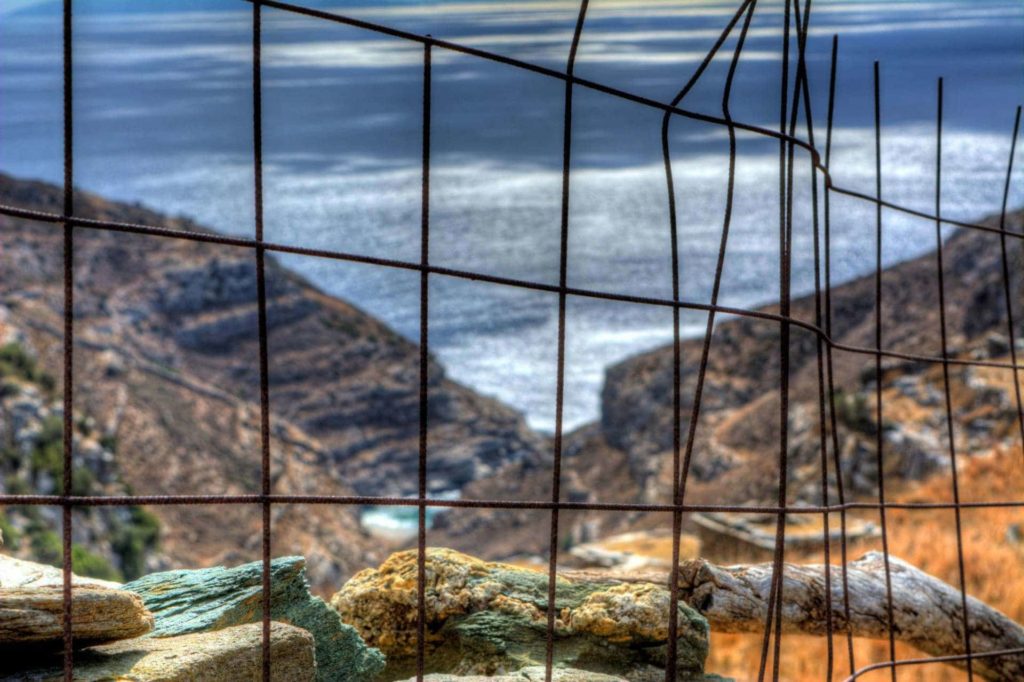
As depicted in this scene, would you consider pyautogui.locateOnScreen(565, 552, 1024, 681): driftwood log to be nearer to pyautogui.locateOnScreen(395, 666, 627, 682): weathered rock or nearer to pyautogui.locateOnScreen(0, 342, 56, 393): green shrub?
pyautogui.locateOnScreen(395, 666, 627, 682): weathered rock

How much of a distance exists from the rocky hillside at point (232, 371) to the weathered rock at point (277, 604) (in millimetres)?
53797

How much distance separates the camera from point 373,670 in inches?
109

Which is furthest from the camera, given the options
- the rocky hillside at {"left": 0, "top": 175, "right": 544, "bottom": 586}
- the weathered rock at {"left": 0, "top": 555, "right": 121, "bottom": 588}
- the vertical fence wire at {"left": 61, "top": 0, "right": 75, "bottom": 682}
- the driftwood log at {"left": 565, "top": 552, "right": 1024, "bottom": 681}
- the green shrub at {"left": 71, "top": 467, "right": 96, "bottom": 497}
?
the rocky hillside at {"left": 0, "top": 175, "right": 544, "bottom": 586}

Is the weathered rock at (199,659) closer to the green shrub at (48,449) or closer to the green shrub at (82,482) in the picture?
the green shrub at (82,482)

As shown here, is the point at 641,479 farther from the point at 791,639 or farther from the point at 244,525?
the point at 791,639

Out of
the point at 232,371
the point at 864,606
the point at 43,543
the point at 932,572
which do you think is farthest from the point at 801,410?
the point at 232,371

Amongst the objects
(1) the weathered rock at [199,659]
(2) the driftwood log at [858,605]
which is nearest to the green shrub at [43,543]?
(2) the driftwood log at [858,605]

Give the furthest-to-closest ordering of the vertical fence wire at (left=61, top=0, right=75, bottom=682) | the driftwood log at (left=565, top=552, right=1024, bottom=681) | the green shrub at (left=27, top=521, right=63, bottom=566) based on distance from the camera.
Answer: the green shrub at (left=27, top=521, right=63, bottom=566) → the driftwood log at (left=565, top=552, right=1024, bottom=681) → the vertical fence wire at (left=61, top=0, right=75, bottom=682)

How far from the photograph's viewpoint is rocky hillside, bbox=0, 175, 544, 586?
190 feet

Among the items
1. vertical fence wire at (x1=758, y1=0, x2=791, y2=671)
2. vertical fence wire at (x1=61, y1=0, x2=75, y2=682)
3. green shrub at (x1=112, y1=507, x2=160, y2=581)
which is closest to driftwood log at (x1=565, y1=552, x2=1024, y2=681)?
vertical fence wire at (x1=758, y1=0, x2=791, y2=671)

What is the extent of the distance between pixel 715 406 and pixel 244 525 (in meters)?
24.1

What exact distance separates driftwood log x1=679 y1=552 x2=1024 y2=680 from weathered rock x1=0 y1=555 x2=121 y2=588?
1.75 meters

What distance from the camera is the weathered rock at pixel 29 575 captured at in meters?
2.36

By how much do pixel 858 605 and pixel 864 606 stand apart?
34 millimetres
